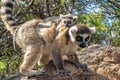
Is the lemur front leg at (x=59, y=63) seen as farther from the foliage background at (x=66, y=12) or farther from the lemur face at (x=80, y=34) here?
the foliage background at (x=66, y=12)

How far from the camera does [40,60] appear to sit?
735cm

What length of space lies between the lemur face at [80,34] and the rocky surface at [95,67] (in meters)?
0.32

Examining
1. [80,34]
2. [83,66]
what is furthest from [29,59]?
[80,34]

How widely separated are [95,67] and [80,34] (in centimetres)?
87

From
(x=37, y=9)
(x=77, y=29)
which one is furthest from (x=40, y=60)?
(x=37, y=9)

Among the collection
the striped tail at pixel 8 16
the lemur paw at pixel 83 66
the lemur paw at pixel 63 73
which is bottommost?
the lemur paw at pixel 83 66

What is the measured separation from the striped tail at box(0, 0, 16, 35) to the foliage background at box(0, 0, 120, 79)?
1336mm

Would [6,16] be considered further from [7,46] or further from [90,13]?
[90,13]

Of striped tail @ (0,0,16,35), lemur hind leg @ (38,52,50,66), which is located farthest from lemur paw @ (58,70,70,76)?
striped tail @ (0,0,16,35)

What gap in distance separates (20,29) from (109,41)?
4.69 meters

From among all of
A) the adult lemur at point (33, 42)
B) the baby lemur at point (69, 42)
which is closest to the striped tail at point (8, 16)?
the adult lemur at point (33, 42)

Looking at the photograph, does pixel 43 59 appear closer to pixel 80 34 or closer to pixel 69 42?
pixel 69 42

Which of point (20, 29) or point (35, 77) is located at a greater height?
point (20, 29)

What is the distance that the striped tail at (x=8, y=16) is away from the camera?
793 cm
